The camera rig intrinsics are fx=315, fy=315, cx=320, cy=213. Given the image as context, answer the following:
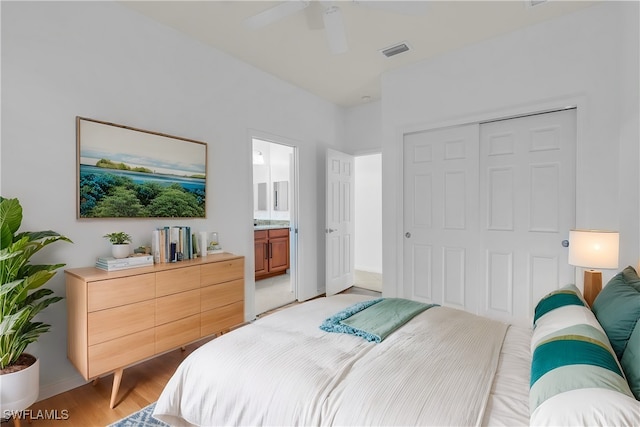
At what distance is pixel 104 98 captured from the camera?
2.35 metres

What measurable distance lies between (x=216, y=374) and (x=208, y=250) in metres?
1.85

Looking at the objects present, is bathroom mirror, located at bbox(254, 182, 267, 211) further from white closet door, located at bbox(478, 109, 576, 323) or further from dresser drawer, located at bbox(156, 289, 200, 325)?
white closet door, located at bbox(478, 109, 576, 323)

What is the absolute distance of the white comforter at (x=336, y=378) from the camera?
99 cm

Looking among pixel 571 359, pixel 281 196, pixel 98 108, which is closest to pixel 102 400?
pixel 98 108

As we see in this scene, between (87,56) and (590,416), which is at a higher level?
(87,56)

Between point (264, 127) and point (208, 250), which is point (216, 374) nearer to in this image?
point (208, 250)

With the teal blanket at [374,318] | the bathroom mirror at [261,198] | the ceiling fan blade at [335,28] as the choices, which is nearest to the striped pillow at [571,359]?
the teal blanket at [374,318]

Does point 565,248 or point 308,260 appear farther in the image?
point 308,260

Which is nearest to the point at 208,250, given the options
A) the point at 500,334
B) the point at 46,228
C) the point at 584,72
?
the point at 46,228

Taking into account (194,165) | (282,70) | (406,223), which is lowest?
(406,223)

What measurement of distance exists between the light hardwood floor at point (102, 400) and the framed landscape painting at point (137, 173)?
3.93ft

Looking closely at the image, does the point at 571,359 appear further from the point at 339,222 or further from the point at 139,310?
the point at 339,222

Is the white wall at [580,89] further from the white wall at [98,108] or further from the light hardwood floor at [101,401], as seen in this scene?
the light hardwood floor at [101,401]

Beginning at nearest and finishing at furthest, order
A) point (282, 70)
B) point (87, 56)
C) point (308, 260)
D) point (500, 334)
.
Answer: point (500, 334) → point (87, 56) → point (282, 70) → point (308, 260)
